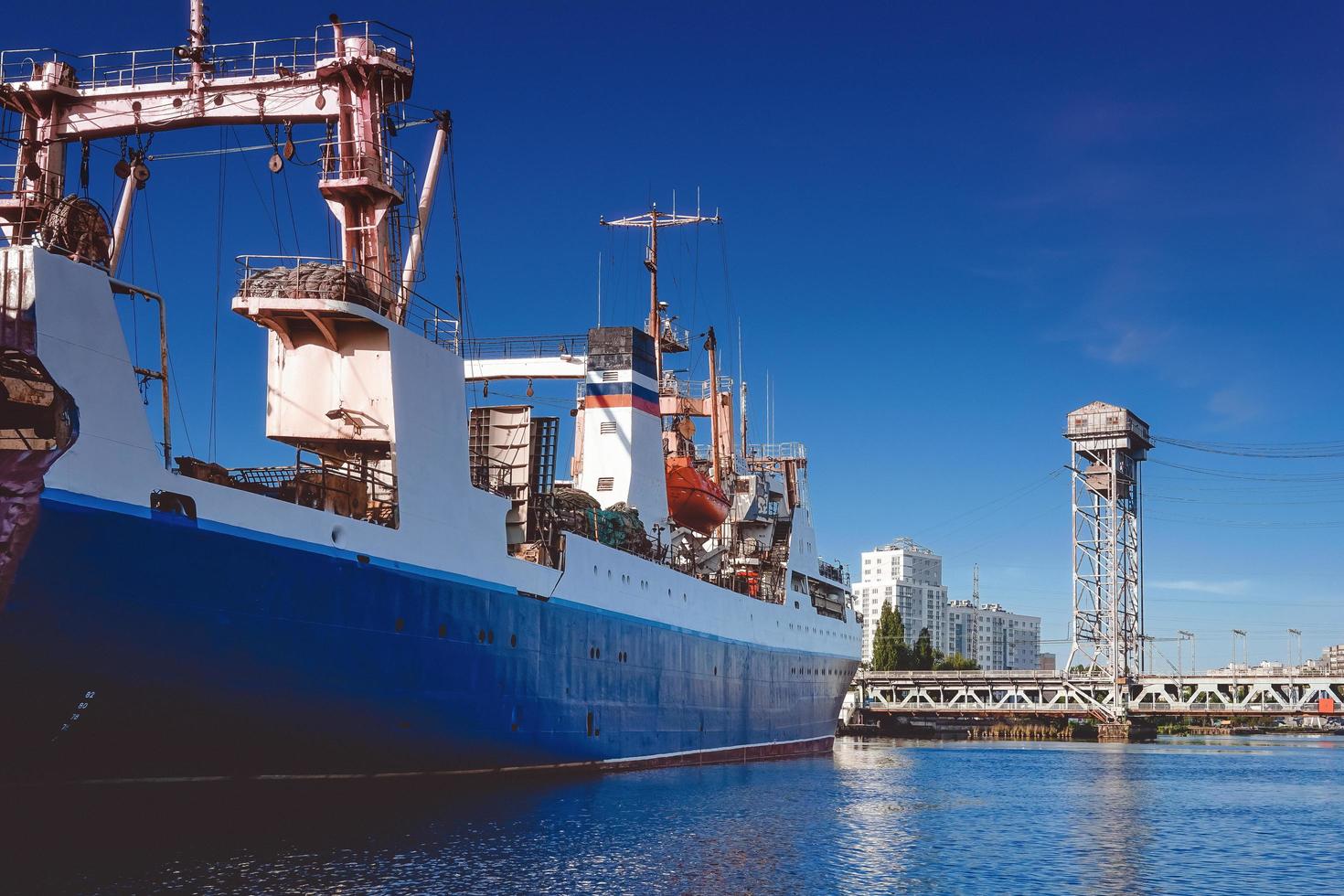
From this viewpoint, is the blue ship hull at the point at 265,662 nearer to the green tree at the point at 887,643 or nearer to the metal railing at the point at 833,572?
the metal railing at the point at 833,572

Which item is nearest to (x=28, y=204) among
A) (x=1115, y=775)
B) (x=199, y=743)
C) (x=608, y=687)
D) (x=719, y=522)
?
(x=199, y=743)

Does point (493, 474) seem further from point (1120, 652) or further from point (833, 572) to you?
point (1120, 652)

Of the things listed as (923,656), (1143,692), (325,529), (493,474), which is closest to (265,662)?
(325,529)

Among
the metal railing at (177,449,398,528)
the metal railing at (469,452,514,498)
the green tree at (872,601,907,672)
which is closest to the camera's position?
the metal railing at (177,449,398,528)

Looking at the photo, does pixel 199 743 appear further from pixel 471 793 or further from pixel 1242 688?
pixel 1242 688

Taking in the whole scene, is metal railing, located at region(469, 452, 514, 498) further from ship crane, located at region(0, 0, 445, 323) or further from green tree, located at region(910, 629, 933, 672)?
green tree, located at region(910, 629, 933, 672)

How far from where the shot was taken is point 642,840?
22.9m

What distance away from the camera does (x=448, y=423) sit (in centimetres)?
2809

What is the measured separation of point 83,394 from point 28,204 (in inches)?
182

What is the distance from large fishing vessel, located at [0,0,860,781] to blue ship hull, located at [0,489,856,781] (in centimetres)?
5

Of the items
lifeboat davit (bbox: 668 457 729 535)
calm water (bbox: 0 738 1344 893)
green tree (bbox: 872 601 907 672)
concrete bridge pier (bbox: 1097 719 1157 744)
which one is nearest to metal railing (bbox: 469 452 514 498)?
calm water (bbox: 0 738 1344 893)

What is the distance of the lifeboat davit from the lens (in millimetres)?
46156

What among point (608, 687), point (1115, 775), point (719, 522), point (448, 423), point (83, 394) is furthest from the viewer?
point (719, 522)

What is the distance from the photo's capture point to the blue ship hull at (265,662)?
1928 centimetres
